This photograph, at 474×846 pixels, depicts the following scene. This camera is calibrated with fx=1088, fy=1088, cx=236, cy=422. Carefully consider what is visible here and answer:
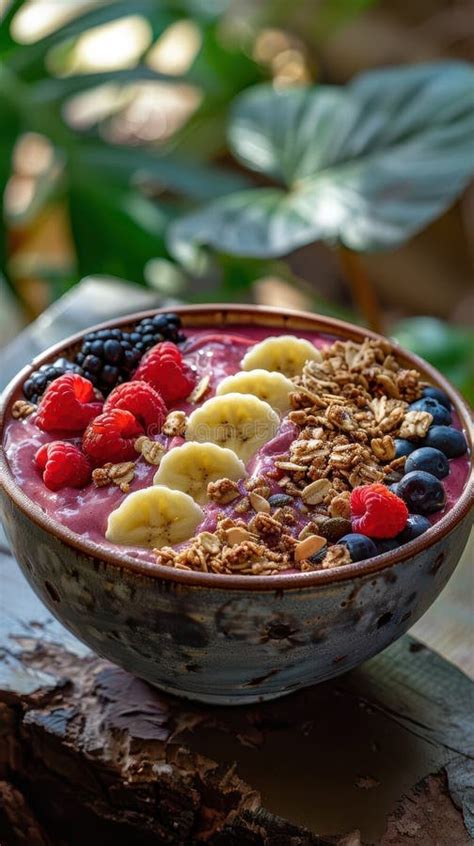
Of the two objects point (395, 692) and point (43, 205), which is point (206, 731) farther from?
point (43, 205)

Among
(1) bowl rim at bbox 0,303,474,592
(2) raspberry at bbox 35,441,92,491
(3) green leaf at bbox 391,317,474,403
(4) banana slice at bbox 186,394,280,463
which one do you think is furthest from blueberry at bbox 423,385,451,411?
(3) green leaf at bbox 391,317,474,403

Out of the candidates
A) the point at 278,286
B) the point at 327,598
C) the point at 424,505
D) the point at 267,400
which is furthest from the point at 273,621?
the point at 278,286

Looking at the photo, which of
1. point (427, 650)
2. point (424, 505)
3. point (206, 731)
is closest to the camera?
point (424, 505)

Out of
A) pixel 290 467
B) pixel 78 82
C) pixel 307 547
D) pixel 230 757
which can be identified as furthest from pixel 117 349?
pixel 78 82

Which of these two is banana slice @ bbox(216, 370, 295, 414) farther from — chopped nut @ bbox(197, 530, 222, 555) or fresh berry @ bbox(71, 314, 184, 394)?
chopped nut @ bbox(197, 530, 222, 555)

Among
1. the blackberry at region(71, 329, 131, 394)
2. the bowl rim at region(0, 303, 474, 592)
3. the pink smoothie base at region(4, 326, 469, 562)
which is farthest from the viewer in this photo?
the blackberry at region(71, 329, 131, 394)
